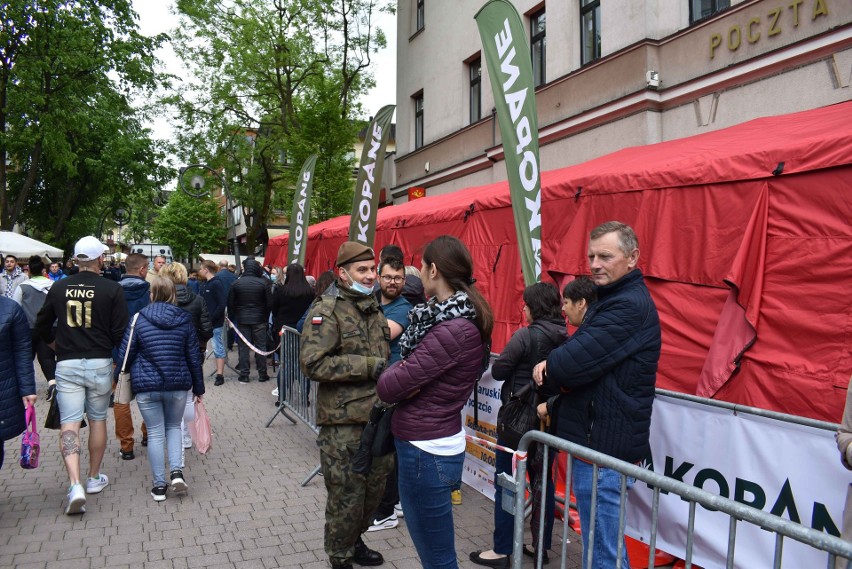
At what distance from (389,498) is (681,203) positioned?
11.3 ft

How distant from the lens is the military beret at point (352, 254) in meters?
3.61

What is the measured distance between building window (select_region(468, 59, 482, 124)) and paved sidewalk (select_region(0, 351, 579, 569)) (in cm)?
1048

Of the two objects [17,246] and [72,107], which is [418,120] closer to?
[17,246]

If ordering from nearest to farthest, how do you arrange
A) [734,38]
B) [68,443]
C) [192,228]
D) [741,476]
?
[741,476] < [68,443] < [734,38] < [192,228]

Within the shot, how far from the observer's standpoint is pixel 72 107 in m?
22.0

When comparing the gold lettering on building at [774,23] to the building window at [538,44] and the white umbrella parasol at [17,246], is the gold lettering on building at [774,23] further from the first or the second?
the white umbrella parasol at [17,246]

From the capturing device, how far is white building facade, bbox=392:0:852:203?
24.0 ft

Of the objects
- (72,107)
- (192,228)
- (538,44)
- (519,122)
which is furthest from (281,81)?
(192,228)

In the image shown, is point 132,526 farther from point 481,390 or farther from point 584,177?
point 584,177

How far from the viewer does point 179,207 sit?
59.5 metres

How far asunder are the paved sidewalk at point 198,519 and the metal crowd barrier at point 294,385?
A: 382 millimetres

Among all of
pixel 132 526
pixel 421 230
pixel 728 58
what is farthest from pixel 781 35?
pixel 132 526

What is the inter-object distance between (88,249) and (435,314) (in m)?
3.59

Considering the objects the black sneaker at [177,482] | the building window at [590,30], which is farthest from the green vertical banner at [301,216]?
the black sneaker at [177,482]
